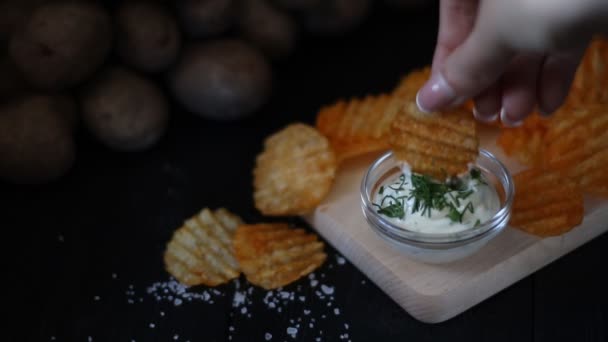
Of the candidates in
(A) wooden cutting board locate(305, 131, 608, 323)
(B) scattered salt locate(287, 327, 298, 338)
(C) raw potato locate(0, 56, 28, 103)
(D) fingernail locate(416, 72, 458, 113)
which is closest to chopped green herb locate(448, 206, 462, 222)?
(A) wooden cutting board locate(305, 131, 608, 323)

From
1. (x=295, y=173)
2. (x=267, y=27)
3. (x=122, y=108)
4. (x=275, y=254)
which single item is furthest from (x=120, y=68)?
(x=275, y=254)

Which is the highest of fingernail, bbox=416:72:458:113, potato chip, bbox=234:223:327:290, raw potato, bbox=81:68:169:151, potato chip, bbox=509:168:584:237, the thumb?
the thumb

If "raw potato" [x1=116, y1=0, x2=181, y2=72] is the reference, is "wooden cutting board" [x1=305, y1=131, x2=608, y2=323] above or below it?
below

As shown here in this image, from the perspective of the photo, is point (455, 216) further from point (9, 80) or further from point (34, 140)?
point (9, 80)

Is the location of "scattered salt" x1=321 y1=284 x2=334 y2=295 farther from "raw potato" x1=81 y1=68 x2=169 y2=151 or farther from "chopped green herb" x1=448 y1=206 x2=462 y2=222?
"raw potato" x1=81 y1=68 x2=169 y2=151

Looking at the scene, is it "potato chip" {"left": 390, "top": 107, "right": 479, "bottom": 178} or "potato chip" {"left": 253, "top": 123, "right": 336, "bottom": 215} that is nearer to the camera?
"potato chip" {"left": 390, "top": 107, "right": 479, "bottom": 178}

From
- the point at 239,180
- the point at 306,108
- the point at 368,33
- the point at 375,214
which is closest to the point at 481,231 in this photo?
the point at 375,214
